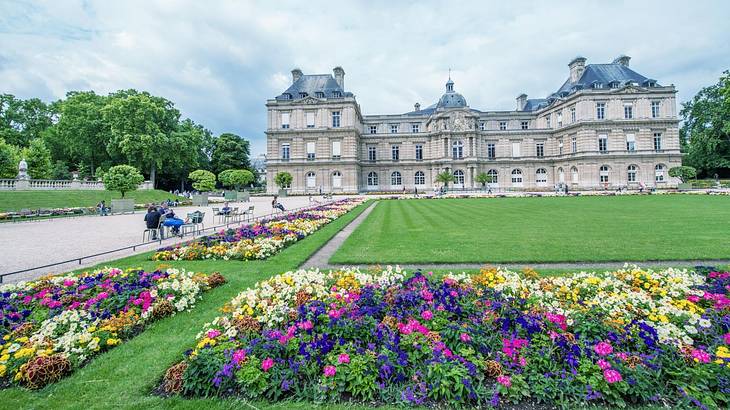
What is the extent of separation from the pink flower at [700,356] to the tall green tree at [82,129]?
6067 centimetres

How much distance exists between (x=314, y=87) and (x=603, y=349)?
60.0 m

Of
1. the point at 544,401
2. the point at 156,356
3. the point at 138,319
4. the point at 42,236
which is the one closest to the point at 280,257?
the point at 138,319

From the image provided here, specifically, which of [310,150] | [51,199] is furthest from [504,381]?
[310,150]

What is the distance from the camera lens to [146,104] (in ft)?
157

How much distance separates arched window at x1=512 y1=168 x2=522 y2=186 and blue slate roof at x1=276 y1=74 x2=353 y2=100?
3226 centimetres

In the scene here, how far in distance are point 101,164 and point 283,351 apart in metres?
63.2

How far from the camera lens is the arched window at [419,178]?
208 ft

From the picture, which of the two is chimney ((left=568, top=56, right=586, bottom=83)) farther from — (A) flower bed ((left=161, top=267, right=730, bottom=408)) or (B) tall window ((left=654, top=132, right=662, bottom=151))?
(A) flower bed ((left=161, top=267, right=730, bottom=408))

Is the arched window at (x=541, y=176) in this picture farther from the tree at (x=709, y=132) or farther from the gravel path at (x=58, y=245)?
the gravel path at (x=58, y=245)

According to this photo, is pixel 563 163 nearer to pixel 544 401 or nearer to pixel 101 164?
pixel 544 401

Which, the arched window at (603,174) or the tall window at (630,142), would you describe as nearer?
the tall window at (630,142)

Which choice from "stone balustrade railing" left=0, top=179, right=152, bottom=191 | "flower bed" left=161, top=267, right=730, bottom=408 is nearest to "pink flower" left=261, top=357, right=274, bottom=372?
"flower bed" left=161, top=267, right=730, bottom=408

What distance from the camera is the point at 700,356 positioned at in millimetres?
3500

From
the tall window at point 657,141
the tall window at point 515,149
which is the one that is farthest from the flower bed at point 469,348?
the tall window at point 657,141
